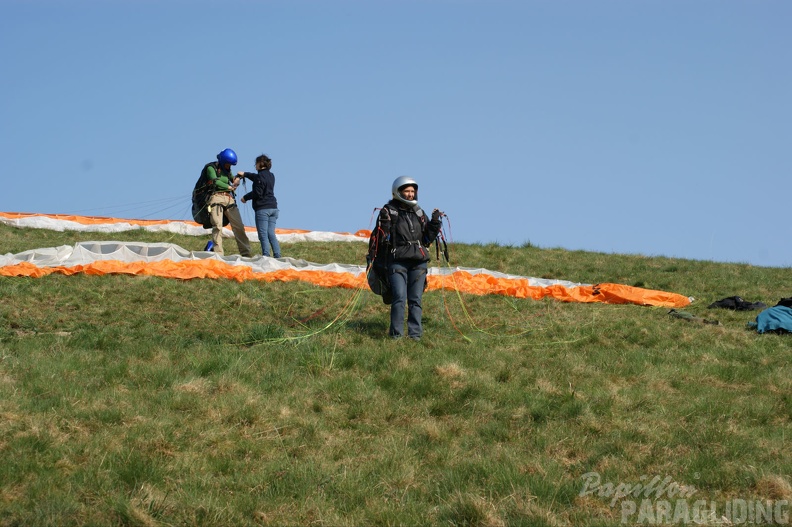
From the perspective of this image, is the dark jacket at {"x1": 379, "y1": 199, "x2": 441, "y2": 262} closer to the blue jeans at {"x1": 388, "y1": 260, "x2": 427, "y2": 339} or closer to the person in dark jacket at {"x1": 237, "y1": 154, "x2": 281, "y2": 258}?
the blue jeans at {"x1": 388, "y1": 260, "x2": 427, "y2": 339}

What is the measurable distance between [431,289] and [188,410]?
7703mm

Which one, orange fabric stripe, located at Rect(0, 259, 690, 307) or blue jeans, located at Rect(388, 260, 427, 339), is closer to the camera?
blue jeans, located at Rect(388, 260, 427, 339)

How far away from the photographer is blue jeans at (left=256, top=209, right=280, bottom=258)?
17.3m

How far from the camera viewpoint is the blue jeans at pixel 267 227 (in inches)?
682

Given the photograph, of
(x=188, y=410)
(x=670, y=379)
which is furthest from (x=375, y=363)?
(x=670, y=379)

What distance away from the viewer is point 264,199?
1725 cm

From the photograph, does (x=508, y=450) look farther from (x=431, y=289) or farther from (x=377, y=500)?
(x=431, y=289)

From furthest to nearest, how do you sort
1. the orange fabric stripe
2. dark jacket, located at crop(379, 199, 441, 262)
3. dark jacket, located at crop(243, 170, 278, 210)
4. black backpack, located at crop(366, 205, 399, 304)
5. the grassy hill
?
dark jacket, located at crop(243, 170, 278, 210), the orange fabric stripe, black backpack, located at crop(366, 205, 399, 304), dark jacket, located at crop(379, 199, 441, 262), the grassy hill

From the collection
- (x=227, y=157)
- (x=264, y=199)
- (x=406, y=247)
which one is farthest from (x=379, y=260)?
(x=227, y=157)

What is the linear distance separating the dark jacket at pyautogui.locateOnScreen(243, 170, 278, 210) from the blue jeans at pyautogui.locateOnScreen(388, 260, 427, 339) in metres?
6.36

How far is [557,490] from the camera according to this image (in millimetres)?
6695

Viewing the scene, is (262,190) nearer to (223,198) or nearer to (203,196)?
(223,198)

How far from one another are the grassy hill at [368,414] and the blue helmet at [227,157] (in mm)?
4456

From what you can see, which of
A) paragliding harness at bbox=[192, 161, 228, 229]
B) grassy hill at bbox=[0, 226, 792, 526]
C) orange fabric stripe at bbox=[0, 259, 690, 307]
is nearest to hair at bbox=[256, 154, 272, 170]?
paragliding harness at bbox=[192, 161, 228, 229]
